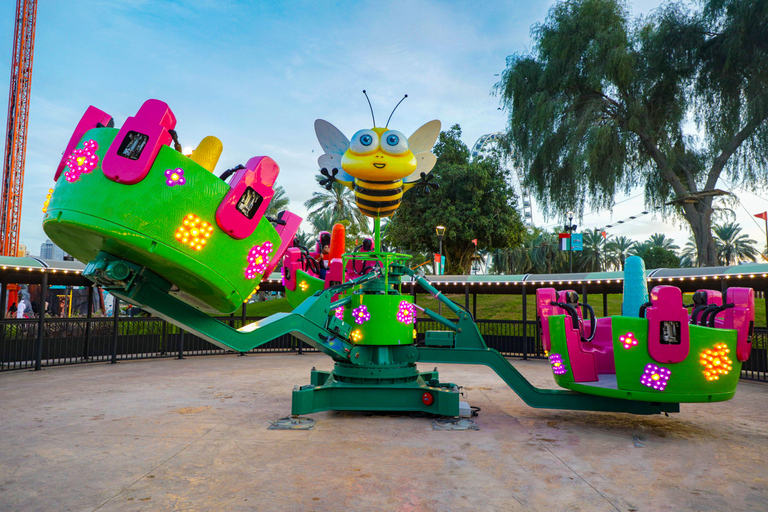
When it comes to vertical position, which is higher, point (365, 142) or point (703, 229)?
point (703, 229)

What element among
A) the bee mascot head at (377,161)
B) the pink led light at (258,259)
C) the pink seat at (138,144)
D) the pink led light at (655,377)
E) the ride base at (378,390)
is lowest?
the ride base at (378,390)

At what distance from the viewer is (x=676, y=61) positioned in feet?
59.8

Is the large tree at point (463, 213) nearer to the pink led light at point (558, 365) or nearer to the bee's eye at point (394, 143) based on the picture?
the bee's eye at point (394, 143)

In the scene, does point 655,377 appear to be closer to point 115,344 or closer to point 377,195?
point 377,195

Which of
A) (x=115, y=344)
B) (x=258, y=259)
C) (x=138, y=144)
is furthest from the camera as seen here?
(x=115, y=344)

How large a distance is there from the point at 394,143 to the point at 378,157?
321mm

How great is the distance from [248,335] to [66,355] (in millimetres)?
10455

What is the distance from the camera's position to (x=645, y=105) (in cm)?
1873

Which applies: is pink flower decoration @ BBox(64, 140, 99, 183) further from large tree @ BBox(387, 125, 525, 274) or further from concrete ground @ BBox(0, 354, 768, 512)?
large tree @ BBox(387, 125, 525, 274)

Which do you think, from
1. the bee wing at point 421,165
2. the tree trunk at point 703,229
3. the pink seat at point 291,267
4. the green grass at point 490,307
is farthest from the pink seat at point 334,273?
the green grass at point 490,307

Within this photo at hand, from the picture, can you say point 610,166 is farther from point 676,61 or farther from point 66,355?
point 66,355

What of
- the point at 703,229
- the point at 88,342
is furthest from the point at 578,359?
the point at 703,229

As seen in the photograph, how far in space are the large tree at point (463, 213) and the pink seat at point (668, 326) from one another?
71.1 feet

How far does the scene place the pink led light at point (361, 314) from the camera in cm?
663
